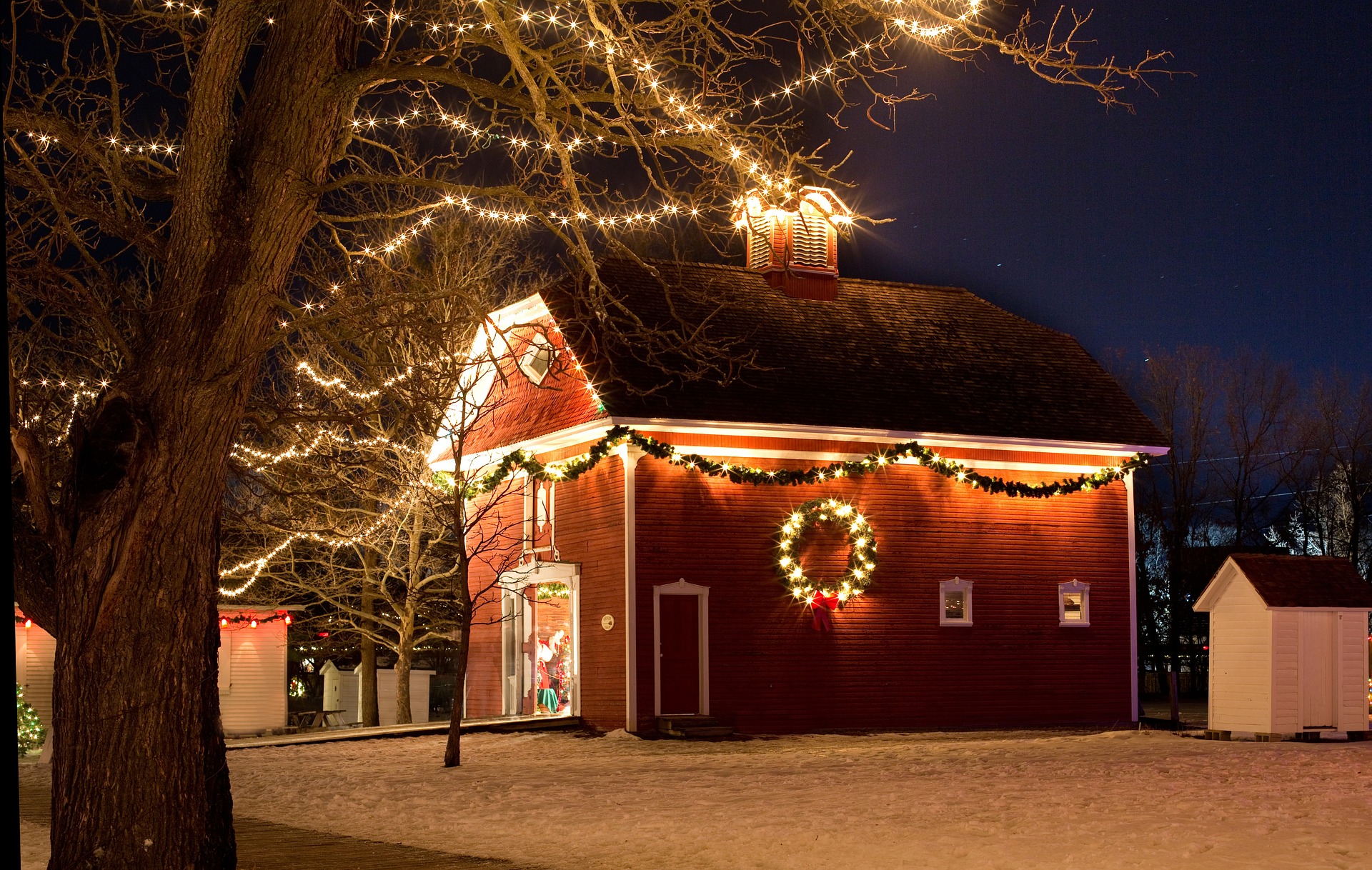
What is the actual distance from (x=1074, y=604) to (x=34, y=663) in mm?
17996

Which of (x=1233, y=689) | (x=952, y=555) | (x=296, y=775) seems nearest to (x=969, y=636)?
(x=952, y=555)

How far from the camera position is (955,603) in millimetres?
26094

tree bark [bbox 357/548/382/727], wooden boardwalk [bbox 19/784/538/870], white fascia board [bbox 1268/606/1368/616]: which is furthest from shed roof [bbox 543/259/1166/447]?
wooden boardwalk [bbox 19/784/538/870]

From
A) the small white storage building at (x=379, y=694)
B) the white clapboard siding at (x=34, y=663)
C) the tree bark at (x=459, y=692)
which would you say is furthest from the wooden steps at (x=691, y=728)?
the small white storage building at (x=379, y=694)

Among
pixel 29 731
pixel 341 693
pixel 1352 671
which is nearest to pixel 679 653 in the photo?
pixel 1352 671

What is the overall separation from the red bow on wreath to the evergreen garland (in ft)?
6.12

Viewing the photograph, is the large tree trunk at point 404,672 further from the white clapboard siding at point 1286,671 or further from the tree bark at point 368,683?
the white clapboard siding at point 1286,671

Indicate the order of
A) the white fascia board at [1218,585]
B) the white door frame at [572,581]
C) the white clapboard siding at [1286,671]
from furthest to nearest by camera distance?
the white door frame at [572,581] < the white fascia board at [1218,585] < the white clapboard siding at [1286,671]

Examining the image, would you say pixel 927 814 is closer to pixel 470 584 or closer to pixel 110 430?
pixel 110 430

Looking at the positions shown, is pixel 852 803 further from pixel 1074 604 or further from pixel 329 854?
pixel 1074 604

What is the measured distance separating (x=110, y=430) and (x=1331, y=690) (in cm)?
1798

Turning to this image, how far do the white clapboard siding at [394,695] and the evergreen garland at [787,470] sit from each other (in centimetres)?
908

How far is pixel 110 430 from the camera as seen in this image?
30.4ft

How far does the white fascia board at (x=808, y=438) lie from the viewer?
2384 centimetres
